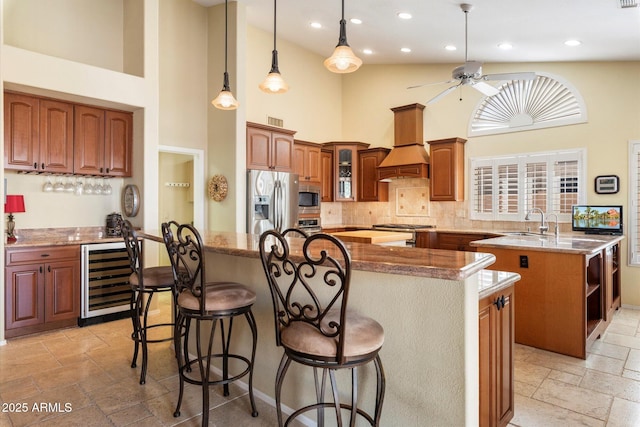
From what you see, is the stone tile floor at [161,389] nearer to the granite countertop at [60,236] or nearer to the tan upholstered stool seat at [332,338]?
the tan upholstered stool seat at [332,338]

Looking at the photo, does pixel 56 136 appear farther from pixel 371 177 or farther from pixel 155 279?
pixel 371 177

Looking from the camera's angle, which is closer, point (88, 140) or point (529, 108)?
point (88, 140)

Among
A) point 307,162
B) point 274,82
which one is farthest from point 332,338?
point 307,162

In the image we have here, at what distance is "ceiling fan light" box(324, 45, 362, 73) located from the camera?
2.43 metres

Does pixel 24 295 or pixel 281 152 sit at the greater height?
Result: pixel 281 152

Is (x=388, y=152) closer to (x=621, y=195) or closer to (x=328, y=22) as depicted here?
(x=328, y=22)

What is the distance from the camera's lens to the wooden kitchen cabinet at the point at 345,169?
279 inches

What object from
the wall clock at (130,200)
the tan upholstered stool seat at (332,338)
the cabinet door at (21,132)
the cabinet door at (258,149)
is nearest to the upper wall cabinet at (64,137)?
the cabinet door at (21,132)

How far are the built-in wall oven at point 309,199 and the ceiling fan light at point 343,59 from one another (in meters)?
3.73

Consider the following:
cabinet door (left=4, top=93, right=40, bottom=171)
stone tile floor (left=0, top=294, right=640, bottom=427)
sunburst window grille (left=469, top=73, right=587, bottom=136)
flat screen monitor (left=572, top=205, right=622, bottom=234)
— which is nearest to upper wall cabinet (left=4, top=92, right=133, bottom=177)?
cabinet door (left=4, top=93, right=40, bottom=171)

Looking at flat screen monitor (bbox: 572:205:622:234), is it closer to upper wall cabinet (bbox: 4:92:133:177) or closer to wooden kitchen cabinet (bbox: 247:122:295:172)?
wooden kitchen cabinet (bbox: 247:122:295:172)

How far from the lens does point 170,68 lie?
16.7 feet

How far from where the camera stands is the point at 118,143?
14.5 feet

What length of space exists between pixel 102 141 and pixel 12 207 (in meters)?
1.13
